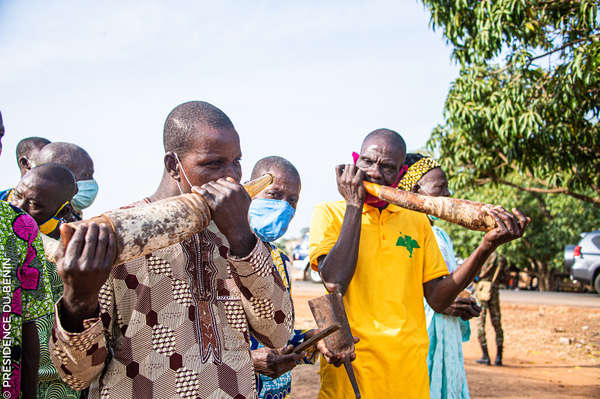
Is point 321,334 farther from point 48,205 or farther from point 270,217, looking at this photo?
point 48,205

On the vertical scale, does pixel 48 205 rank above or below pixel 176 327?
above

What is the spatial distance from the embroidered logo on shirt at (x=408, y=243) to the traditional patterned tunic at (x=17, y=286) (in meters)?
1.96

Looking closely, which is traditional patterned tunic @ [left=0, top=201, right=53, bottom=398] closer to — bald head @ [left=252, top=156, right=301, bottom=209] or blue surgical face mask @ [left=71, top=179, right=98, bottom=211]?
bald head @ [left=252, top=156, right=301, bottom=209]

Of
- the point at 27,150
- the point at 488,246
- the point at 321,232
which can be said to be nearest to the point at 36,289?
the point at 321,232

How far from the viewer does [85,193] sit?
4.65 metres

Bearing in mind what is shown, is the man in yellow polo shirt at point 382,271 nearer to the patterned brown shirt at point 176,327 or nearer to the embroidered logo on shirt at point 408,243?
the embroidered logo on shirt at point 408,243

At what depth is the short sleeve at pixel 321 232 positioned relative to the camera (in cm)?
329

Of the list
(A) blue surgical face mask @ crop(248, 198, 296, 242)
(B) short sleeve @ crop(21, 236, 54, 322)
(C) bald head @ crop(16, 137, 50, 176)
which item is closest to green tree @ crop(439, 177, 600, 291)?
(C) bald head @ crop(16, 137, 50, 176)

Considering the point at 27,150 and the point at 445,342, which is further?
the point at 27,150

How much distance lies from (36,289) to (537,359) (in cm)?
1134

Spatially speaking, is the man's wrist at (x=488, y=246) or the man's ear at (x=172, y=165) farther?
the man's wrist at (x=488, y=246)

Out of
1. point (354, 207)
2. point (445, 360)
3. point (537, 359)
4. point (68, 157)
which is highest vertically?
point (68, 157)

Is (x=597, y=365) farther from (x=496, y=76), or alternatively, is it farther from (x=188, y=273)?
(x=188, y=273)

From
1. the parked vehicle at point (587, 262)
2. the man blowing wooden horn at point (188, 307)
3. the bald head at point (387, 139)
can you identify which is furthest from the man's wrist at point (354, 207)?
the parked vehicle at point (587, 262)
